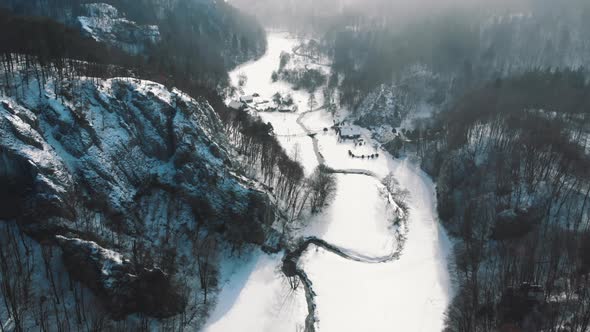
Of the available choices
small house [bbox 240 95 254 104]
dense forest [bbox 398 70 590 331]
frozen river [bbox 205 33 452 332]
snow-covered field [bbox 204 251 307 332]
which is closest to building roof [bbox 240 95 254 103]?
small house [bbox 240 95 254 104]

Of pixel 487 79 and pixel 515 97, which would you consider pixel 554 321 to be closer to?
pixel 515 97

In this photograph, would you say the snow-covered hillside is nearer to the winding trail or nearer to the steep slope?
the steep slope

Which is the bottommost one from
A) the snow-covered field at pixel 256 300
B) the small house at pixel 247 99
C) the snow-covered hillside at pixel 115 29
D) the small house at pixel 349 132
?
the snow-covered field at pixel 256 300

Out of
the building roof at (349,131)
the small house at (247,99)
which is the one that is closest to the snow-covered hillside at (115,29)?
the small house at (247,99)

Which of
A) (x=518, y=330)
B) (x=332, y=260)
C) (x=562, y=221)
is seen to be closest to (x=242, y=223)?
(x=332, y=260)

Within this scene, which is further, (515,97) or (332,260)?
(515,97)

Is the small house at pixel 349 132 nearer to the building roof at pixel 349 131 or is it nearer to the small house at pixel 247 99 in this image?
the building roof at pixel 349 131
